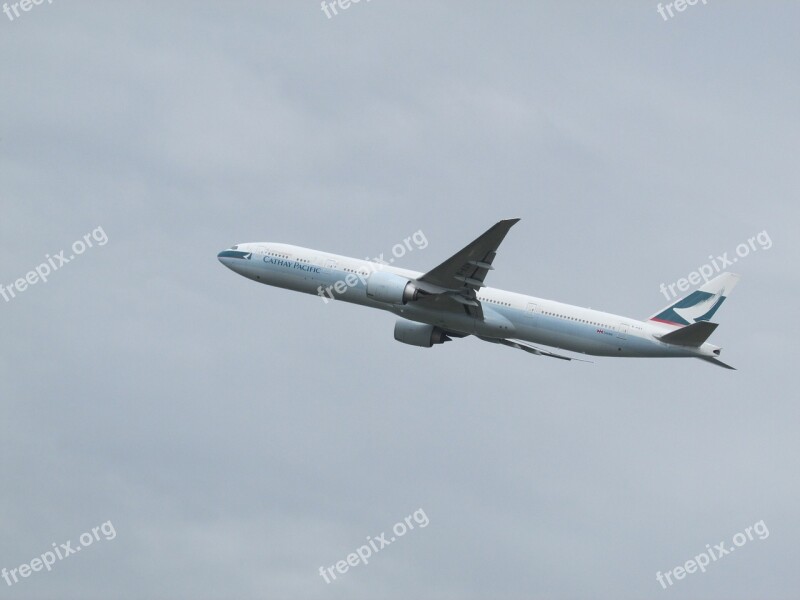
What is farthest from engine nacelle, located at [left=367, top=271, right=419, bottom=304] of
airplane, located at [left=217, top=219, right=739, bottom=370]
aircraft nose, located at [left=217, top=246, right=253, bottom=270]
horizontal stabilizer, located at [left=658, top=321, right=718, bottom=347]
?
horizontal stabilizer, located at [left=658, top=321, right=718, bottom=347]

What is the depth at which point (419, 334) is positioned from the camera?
83.5 meters

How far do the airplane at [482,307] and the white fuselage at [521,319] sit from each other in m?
0.07

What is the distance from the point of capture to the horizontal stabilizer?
74750mm

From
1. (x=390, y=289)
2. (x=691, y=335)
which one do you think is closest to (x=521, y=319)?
(x=390, y=289)

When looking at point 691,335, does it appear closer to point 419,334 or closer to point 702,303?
point 702,303

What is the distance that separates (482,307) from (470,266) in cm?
503

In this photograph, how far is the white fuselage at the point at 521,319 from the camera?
3061 inches

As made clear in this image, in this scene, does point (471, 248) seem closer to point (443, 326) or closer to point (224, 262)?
point (443, 326)

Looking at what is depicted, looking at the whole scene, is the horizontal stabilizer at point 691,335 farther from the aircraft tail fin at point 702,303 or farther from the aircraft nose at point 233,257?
the aircraft nose at point 233,257

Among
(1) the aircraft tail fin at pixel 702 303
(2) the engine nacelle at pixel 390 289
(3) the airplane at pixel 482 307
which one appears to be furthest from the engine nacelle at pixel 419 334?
(1) the aircraft tail fin at pixel 702 303

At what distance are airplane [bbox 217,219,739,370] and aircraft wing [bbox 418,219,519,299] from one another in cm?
6

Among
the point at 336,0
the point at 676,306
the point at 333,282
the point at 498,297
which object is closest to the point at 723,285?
the point at 676,306

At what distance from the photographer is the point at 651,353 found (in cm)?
7781

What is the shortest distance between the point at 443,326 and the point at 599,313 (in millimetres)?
10616
